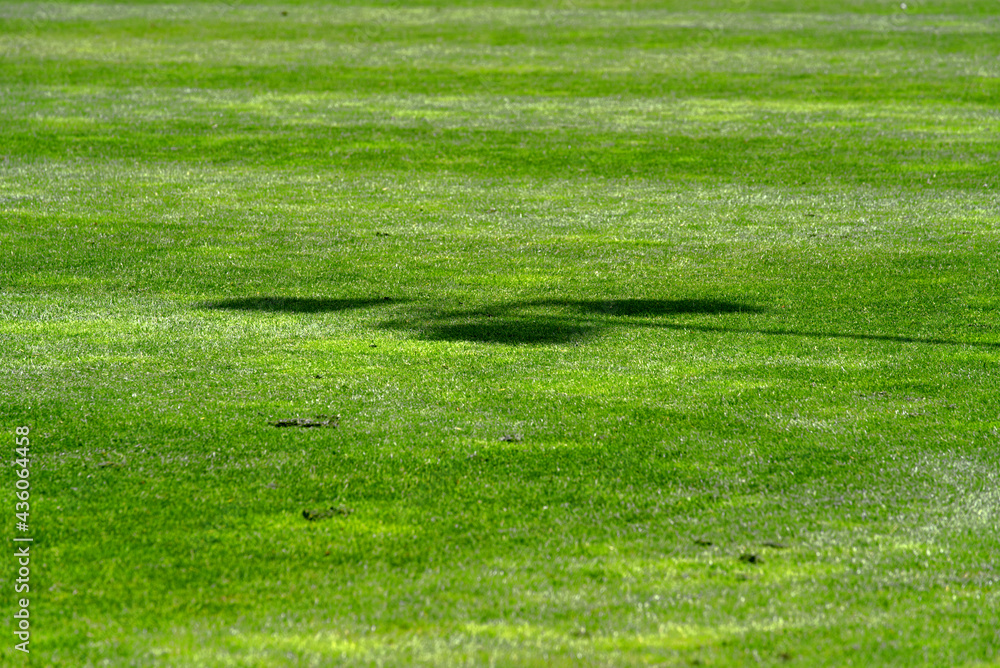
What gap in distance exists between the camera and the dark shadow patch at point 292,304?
640 inches

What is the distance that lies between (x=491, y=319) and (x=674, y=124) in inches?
749

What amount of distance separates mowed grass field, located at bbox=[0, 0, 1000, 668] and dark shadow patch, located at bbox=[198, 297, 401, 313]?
94mm

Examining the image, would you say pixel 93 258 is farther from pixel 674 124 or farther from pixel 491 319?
pixel 674 124

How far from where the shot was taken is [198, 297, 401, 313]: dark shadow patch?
16.2 metres

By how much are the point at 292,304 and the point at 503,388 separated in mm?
4989

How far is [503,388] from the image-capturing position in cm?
1267

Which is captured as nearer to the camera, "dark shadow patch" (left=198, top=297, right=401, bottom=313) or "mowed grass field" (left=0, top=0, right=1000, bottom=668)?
"mowed grass field" (left=0, top=0, right=1000, bottom=668)

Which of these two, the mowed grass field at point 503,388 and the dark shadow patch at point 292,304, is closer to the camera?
the mowed grass field at point 503,388

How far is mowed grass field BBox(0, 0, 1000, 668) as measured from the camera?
7.67 meters

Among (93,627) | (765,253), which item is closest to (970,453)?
(93,627)

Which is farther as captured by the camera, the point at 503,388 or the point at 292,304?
the point at 292,304

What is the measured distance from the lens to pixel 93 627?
24.5ft

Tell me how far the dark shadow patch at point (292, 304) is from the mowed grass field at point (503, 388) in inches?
3.7

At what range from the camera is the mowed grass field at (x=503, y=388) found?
767 cm
